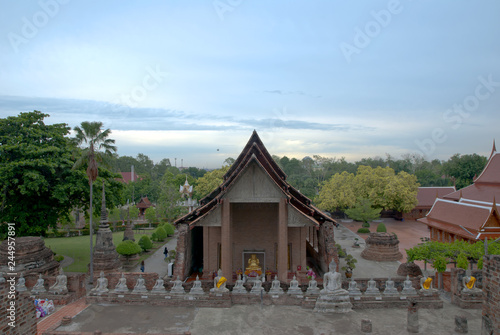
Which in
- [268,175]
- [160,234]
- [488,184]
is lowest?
[160,234]

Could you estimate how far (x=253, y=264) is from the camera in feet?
66.9

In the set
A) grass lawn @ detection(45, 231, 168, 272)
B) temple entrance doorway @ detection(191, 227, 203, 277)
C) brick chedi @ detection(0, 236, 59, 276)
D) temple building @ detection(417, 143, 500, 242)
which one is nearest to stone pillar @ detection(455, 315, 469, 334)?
temple building @ detection(417, 143, 500, 242)

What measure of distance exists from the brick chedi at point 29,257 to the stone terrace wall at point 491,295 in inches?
869

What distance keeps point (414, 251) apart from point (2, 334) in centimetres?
1911

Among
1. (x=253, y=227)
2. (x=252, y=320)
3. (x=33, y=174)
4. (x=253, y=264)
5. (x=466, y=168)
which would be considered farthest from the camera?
(x=466, y=168)

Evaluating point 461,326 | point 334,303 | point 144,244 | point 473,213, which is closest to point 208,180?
point 144,244

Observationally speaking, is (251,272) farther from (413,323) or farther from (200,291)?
(413,323)

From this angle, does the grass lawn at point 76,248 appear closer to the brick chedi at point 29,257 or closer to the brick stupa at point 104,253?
the brick stupa at point 104,253

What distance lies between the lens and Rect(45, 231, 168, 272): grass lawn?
25.2m

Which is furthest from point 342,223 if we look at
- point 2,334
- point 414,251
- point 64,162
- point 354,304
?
point 2,334

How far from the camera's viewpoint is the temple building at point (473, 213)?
951 inches

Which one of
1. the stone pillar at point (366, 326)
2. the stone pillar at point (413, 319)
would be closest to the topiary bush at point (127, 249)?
the stone pillar at point (366, 326)

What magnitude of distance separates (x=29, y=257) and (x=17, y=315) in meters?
12.8

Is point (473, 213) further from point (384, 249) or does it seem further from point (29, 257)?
point (29, 257)
